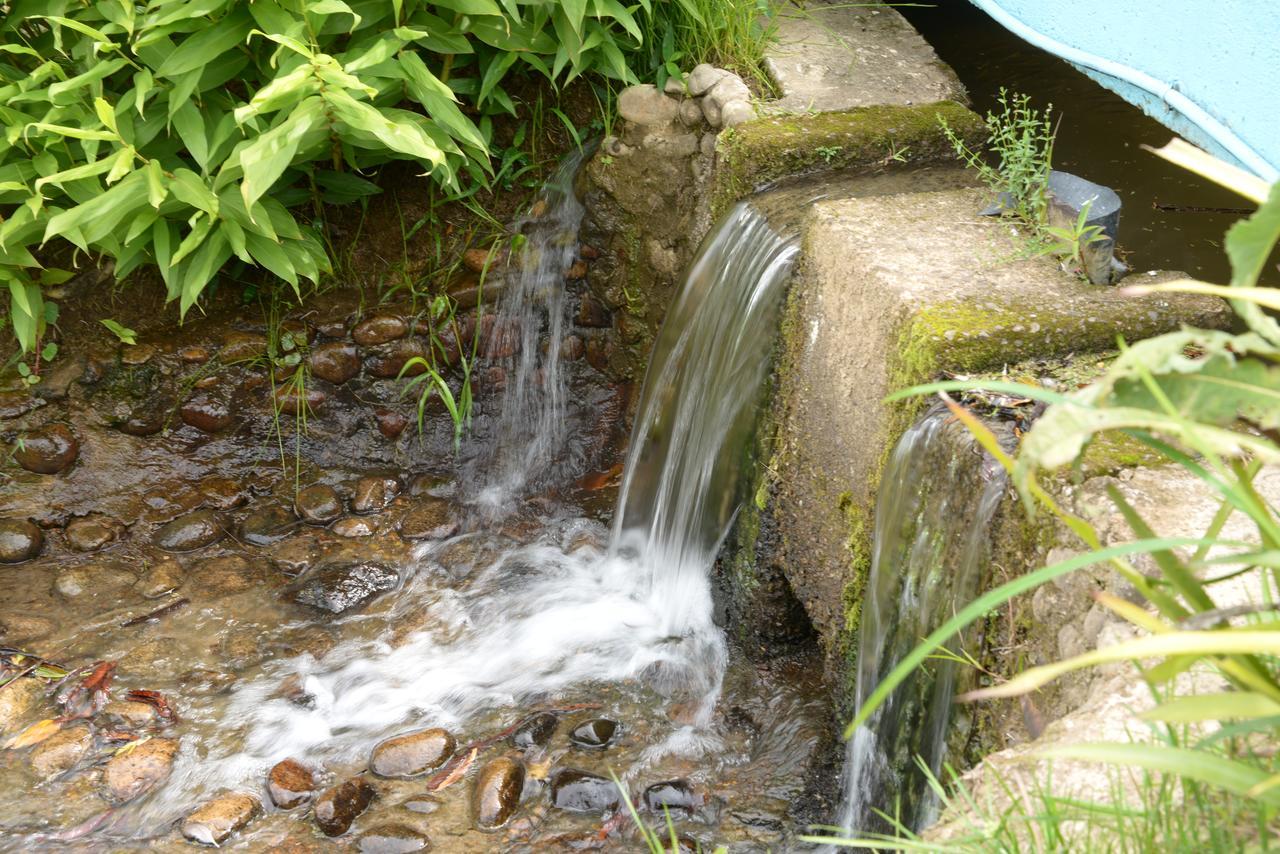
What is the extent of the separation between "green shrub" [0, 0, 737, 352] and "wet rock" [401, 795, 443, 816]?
1.49 m

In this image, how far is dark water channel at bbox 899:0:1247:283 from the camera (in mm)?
3496

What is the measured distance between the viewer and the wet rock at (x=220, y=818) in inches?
103

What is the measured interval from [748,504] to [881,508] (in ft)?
2.37

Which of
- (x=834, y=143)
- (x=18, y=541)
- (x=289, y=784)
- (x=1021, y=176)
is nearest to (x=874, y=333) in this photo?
(x=1021, y=176)

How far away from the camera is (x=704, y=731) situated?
2.90m

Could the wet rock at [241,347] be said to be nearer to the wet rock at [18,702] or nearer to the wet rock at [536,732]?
the wet rock at [18,702]

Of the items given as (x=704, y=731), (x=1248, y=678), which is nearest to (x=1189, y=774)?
(x=1248, y=678)

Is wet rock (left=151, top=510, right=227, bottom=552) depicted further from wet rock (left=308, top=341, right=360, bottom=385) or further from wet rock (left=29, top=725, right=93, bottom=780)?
wet rock (left=29, top=725, right=93, bottom=780)

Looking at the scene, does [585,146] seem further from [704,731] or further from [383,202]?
[704,731]

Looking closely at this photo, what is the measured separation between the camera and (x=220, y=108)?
315 centimetres

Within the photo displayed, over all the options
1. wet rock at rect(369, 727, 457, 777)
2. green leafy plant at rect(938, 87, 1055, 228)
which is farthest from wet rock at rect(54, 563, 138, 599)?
green leafy plant at rect(938, 87, 1055, 228)

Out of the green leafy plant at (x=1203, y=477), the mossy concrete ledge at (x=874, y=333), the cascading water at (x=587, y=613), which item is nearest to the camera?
the green leafy plant at (x=1203, y=477)

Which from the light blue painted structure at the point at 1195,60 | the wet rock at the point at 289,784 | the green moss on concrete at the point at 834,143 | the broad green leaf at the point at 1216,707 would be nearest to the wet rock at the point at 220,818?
the wet rock at the point at 289,784

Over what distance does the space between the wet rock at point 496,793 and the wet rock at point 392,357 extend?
5.12ft
